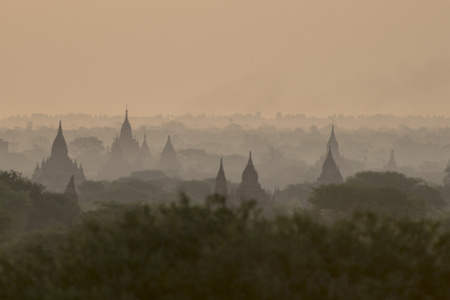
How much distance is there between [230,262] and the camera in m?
23.1

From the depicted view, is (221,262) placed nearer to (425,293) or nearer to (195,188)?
(425,293)

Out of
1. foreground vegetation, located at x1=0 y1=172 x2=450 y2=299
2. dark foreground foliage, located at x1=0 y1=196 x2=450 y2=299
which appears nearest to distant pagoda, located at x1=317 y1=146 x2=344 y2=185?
foreground vegetation, located at x1=0 y1=172 x2=450 y2=299

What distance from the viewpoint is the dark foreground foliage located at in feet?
73.9

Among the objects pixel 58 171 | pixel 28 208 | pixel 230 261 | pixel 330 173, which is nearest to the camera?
pixel 230 261

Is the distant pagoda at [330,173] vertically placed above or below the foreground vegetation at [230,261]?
below

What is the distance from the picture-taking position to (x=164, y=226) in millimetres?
25281

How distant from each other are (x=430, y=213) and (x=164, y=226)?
68.6 m

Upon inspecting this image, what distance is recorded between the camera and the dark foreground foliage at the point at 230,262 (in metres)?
22.5

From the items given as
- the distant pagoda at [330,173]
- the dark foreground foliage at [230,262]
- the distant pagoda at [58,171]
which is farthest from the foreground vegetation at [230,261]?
the distant pagoda at [58,171]

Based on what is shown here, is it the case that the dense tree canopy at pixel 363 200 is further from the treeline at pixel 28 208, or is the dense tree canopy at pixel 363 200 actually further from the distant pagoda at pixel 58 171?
the distant pagoda at pixel 58 171

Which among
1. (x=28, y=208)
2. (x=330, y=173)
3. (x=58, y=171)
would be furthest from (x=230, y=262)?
(x=58, y=171)

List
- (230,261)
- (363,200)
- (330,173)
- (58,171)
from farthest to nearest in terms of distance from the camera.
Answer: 1. (58,171)
2. (330,173)
3. (363,200)
4. (230,261)

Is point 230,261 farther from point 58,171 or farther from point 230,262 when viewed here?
point 58,171

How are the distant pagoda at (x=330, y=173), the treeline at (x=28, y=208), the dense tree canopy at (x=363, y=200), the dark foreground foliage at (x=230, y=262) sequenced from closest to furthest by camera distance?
1. the dark foreground foliage at (x=230, y=262)
2. the treeline at (x=28, y=208)
3. the dense tree canopy at (x=363, y=200)
4. the distant pagoda at (x=330, y=173)
